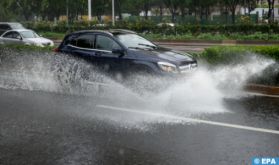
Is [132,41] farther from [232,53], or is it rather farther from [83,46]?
[232,53]

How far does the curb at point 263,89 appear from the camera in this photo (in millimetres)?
Result: 11562

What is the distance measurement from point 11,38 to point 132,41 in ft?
51.7

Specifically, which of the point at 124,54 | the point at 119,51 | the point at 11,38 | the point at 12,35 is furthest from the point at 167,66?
the point at 12,35

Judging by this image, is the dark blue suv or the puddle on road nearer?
the puddle on road

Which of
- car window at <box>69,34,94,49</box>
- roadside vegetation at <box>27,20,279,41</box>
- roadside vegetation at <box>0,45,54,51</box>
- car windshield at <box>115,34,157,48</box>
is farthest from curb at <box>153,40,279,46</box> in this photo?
car window at <box>69,34,94,49</box>

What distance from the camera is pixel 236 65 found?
13.0 m

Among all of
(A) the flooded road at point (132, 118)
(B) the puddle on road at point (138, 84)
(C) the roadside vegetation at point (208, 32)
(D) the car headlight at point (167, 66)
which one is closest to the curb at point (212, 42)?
(C) the roadside vegetation at point (208, 32)

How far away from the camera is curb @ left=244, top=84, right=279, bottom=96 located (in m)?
11.6

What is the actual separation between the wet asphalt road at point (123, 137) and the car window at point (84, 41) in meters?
2.19

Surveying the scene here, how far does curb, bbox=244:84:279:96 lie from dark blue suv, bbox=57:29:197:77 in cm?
166

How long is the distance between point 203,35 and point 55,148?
2567cm

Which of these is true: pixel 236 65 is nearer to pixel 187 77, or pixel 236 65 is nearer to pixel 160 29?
pixel 187 77

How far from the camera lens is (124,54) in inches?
441

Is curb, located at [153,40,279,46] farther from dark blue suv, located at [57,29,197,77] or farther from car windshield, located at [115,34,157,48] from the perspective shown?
dark blue suv, located at [57,29,197,77]
